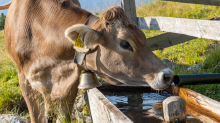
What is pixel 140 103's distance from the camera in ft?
10.4

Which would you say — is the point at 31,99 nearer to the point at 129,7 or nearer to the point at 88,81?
the point at 88,81

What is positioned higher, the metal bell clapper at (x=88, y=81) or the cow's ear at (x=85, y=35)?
the cow's ear at (x=85, y=35)

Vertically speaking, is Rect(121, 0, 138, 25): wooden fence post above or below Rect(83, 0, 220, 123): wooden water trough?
above

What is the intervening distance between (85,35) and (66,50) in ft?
1.58

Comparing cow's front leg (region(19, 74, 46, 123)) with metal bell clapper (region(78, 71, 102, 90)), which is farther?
cow's front leg (region(19, 74, 46, 123))

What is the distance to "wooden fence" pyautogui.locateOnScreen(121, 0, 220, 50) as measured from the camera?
2.65 m

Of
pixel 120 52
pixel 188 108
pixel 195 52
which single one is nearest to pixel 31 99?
pixel 120 52

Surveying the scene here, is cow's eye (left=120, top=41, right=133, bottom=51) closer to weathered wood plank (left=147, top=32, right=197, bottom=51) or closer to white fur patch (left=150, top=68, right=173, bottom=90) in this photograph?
white fur patch (left=150, top=68, right=173, bottom=90)

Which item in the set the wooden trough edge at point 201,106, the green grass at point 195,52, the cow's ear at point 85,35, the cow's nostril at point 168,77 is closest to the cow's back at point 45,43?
the cow's ear at point 85,35

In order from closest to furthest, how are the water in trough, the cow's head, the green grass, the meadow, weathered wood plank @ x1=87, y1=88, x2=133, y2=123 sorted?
weathered wood plank @ x1=87, y1=88, x2=133, y2=123 < the cow's head < the water in trough < the green grass < the meadow

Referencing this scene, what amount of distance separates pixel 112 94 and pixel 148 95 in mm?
528

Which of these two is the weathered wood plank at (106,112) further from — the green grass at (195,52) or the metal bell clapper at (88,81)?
the green grass at (195,52)

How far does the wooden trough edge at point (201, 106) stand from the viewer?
7.36 feet

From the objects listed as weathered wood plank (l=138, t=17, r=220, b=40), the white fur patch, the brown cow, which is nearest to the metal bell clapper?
the brown cow
